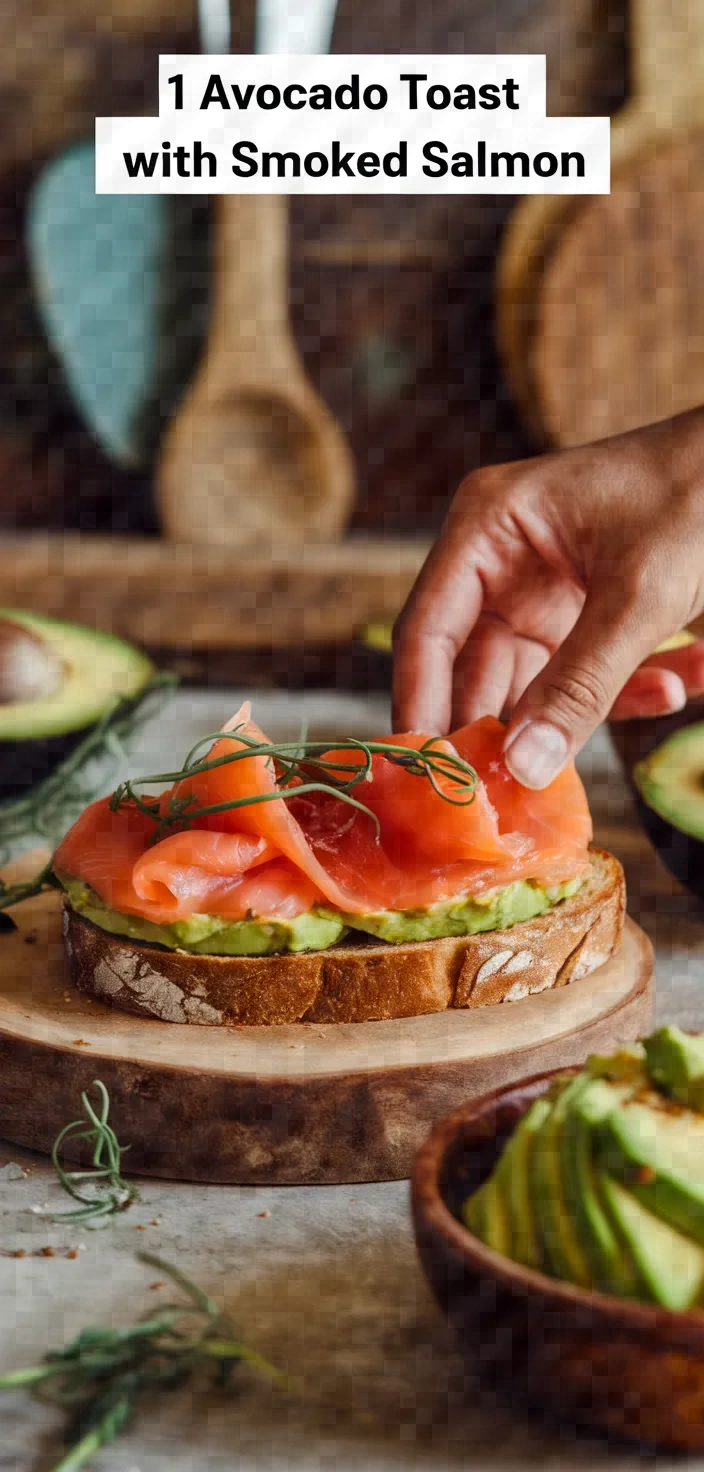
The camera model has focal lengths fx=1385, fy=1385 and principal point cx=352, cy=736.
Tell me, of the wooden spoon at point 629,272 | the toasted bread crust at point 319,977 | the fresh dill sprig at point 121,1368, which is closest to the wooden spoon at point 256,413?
the wooden spoon at point 629,272

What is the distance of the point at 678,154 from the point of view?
10.6 ft

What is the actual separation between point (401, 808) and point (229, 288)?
2.26 m

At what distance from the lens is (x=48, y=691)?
2.26 m

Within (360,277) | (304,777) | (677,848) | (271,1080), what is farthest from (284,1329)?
(360,277)

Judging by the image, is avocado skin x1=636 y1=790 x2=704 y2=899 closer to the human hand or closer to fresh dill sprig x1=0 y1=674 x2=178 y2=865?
the human hand

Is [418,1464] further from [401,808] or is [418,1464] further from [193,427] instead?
[193,427]

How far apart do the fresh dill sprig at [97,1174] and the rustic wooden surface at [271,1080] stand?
0.02m

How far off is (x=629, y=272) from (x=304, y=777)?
7.62 feet

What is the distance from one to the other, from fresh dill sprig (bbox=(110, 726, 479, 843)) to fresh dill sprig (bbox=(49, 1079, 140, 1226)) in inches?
10.4

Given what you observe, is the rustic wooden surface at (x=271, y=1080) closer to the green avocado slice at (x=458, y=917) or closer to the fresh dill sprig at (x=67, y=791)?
the green avocado slice at (x=458, y=917)

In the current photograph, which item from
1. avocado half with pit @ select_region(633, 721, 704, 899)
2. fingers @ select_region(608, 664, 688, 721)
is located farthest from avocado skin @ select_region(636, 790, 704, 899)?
fingers @ select_region(608, 664, 688, 721)

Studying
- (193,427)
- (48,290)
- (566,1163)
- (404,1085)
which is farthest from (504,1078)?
(48,290)

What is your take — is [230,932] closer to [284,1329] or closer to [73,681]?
[284,1329]

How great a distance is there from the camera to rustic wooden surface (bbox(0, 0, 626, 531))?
3.38 m
